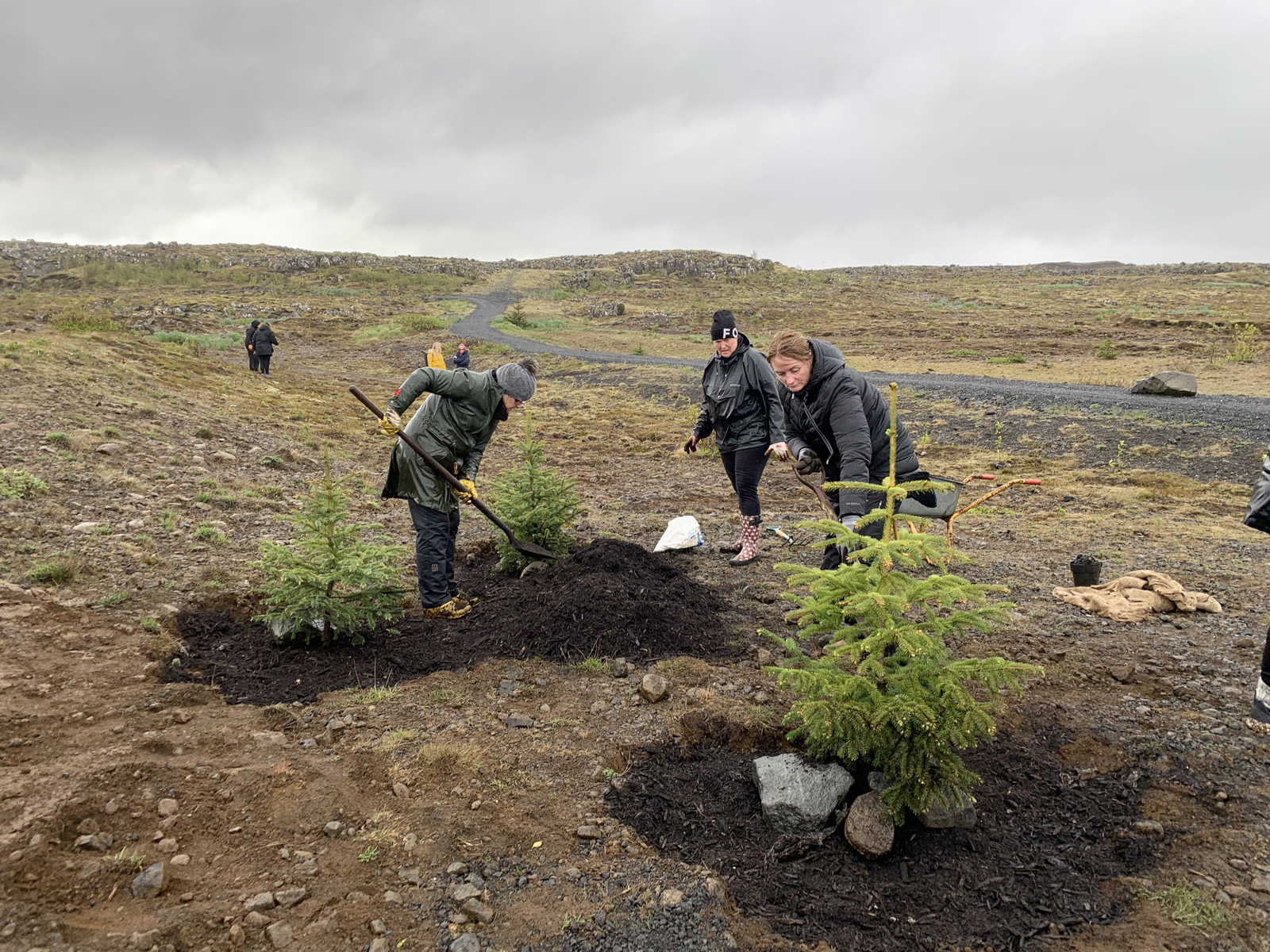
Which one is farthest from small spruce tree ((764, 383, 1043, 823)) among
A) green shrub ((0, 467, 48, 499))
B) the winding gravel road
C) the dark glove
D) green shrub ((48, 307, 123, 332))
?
green shrub ((48, 307, 123, 332))

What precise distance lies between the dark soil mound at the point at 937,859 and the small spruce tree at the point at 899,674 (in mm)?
237

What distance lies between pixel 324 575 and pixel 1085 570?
5614mm

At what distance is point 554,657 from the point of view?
4.56m

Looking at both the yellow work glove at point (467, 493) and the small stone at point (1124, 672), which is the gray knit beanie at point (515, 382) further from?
the small stone at point (1124, 672)

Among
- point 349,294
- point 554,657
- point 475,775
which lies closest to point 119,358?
point 554,657

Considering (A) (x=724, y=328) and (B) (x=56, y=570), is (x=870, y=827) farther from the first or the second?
(B) (x=56, y=570)

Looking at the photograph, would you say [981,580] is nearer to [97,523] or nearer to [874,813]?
[874,813]

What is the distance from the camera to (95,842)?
2.54 meters

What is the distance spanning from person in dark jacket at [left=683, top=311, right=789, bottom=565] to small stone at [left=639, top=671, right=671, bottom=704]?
7.96 ft

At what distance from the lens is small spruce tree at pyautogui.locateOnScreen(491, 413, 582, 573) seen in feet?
19.6

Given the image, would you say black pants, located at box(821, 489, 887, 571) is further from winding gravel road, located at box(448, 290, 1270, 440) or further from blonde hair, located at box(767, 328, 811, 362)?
winding gravel road, located at box(448, 290, 1270, 440)

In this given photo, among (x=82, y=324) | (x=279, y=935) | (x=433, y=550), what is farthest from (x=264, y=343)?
(x=279, y=935)

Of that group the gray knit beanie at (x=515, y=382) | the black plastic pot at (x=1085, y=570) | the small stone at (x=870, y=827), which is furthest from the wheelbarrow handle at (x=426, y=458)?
the black plastic pot at (x=1085, y=570)

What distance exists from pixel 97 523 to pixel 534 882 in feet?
18.2
